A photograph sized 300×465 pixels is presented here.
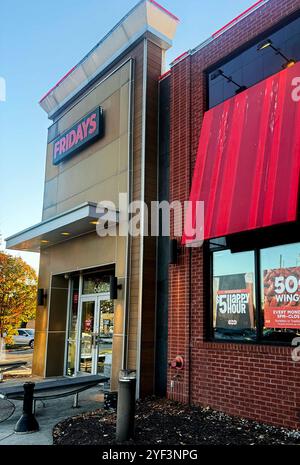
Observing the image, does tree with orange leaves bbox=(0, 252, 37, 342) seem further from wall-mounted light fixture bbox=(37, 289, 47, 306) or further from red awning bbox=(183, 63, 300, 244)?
red awning bbox=(183, 63, 300, 244)

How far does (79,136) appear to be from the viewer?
40.7ft

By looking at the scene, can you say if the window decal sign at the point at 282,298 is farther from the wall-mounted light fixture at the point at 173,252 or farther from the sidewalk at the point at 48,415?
the sidewalk at the point at 48,415

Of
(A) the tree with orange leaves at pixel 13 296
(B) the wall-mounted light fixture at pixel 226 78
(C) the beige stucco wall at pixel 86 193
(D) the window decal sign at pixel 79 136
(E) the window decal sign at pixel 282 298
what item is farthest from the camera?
(A) the tree with orange leaves at pixel 13 296

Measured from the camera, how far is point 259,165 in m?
6.96

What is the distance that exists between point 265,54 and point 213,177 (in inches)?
102

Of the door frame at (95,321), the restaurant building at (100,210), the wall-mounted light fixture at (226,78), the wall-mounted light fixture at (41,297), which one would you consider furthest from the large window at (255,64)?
the wall-mounted light fixture at (41,297)

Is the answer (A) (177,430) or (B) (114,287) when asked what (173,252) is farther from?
(A) (177,430)

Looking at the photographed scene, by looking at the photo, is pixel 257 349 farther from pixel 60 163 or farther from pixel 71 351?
pixel 60 163

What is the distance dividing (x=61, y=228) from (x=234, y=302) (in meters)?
5.18

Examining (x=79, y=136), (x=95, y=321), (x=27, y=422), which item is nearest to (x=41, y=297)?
(x=95, y=321)

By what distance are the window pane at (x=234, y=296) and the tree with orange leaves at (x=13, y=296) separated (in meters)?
13.2

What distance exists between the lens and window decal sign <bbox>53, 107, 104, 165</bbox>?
38.1 feet

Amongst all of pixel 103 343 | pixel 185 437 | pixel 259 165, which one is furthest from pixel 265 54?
pixel 103 343

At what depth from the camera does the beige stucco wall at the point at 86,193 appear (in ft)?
34.8
